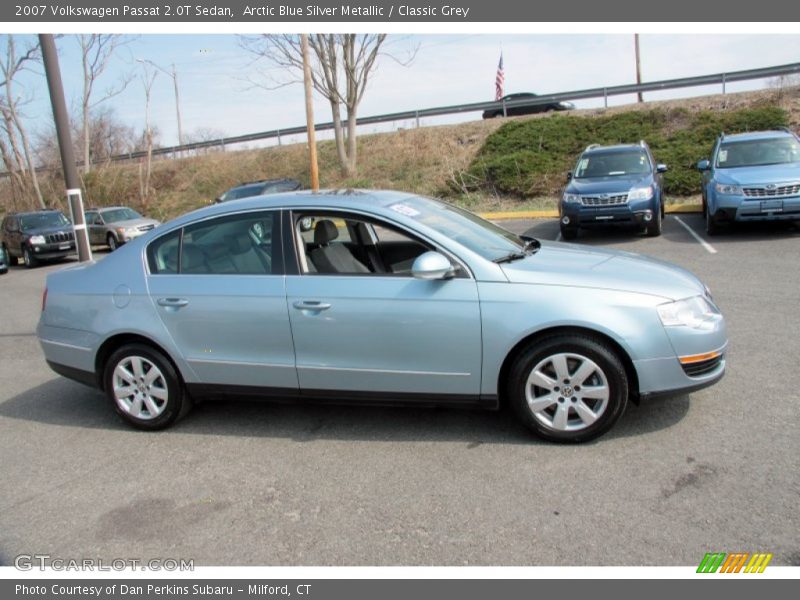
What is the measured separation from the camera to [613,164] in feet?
42.6

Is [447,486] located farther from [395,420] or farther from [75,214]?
[75,214]

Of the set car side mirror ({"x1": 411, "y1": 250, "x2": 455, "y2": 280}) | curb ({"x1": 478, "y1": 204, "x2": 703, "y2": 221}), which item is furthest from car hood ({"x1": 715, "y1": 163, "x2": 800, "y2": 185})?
car side mirror ({"x1": 411, "y1": 250, "x2": 455, "y2": 280})

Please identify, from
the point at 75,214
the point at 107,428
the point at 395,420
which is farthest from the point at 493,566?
the point at 75,214

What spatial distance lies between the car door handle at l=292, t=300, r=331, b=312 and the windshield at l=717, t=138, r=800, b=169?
32.8ft

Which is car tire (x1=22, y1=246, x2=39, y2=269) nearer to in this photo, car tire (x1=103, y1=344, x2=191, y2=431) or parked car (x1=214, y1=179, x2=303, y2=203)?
parked car (x1=214, y1=179, x2=303, y2=203)

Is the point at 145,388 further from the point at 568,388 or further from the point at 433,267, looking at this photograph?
the point at 568,388

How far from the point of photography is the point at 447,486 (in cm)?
371

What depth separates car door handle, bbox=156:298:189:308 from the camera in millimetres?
4590

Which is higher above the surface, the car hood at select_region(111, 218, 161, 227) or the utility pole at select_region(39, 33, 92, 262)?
the utility pole at select_region(39, 33, 92, 262)

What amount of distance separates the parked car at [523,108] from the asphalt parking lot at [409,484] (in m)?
23.7

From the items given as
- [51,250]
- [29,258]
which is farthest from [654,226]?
[29,258]

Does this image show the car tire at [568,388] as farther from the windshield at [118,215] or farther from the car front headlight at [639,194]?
the windshield at [118,215]

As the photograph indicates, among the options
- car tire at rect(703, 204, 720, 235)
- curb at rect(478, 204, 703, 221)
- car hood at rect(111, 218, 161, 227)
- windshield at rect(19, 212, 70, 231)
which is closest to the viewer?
car tire at rect(703, 204, 720, 235)
